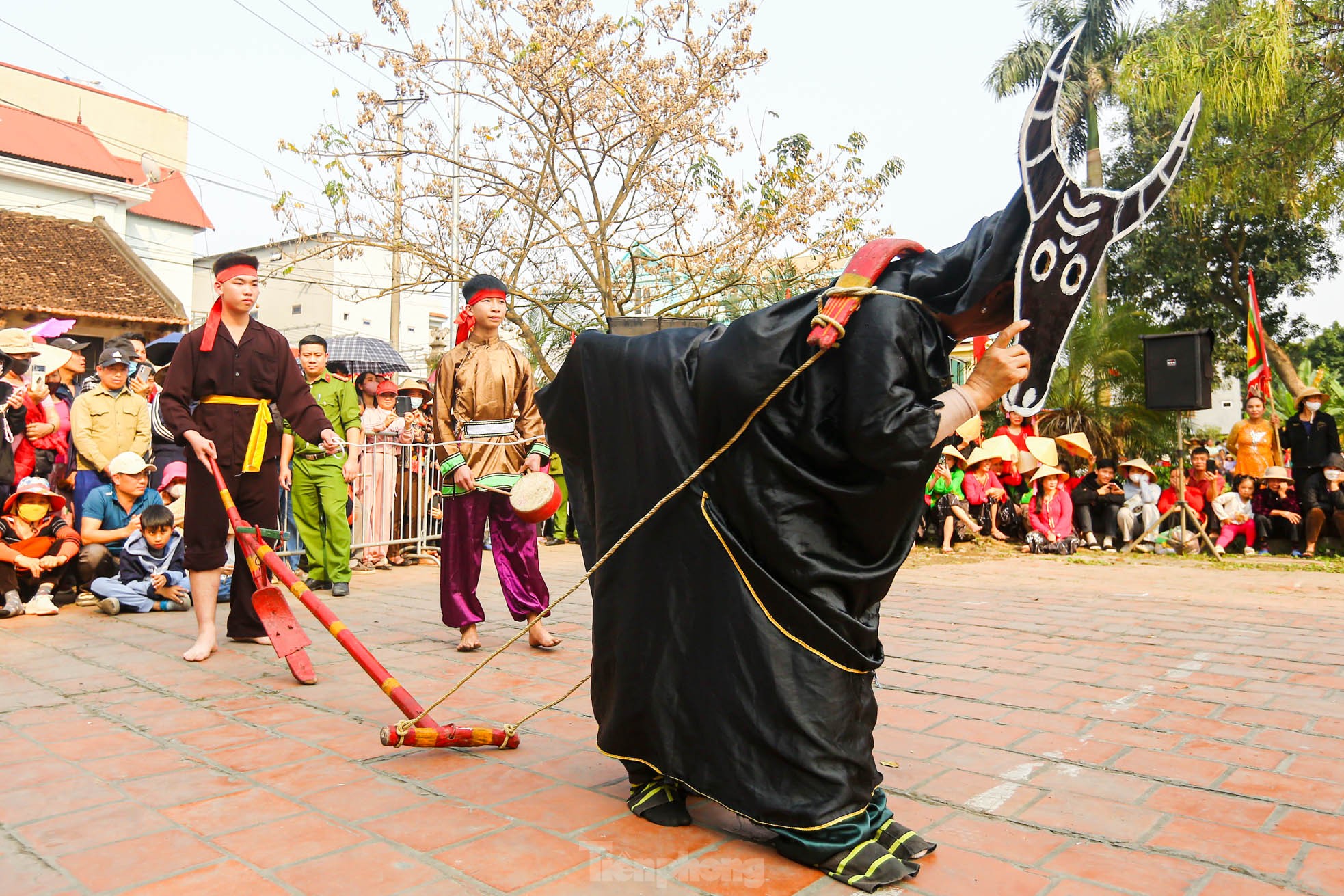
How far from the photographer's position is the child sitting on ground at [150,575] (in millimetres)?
6082

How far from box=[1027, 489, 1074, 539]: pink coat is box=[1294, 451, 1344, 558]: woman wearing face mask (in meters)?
2.70

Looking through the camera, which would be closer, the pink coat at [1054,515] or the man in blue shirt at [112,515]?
the man in blue shirt at [112,515]

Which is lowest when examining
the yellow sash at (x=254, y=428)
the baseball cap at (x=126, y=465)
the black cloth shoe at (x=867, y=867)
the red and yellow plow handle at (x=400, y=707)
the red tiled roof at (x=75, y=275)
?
the black cloth shoe at (x=867, y=867)

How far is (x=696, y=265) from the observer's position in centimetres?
1443

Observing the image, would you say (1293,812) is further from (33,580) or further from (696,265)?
(696,265)

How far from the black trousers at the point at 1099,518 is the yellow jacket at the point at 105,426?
419 inches

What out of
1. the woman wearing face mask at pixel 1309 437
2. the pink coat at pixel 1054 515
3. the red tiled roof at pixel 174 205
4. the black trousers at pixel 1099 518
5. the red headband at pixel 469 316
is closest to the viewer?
the red headband at pixel 469 316

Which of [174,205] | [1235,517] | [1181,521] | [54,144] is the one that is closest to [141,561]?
[1181,521]

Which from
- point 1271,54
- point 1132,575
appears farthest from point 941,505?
point 1271,54

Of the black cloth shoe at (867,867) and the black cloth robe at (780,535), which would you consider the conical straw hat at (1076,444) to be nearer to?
the black cloth robe at (780,535)

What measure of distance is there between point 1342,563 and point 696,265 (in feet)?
29.4

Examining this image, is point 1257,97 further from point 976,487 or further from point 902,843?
point 902,843

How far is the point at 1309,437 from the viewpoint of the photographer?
38.3 feet

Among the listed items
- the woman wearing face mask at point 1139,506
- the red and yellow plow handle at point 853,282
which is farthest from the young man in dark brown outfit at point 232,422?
the woman wearing face mask at point 1139,506
